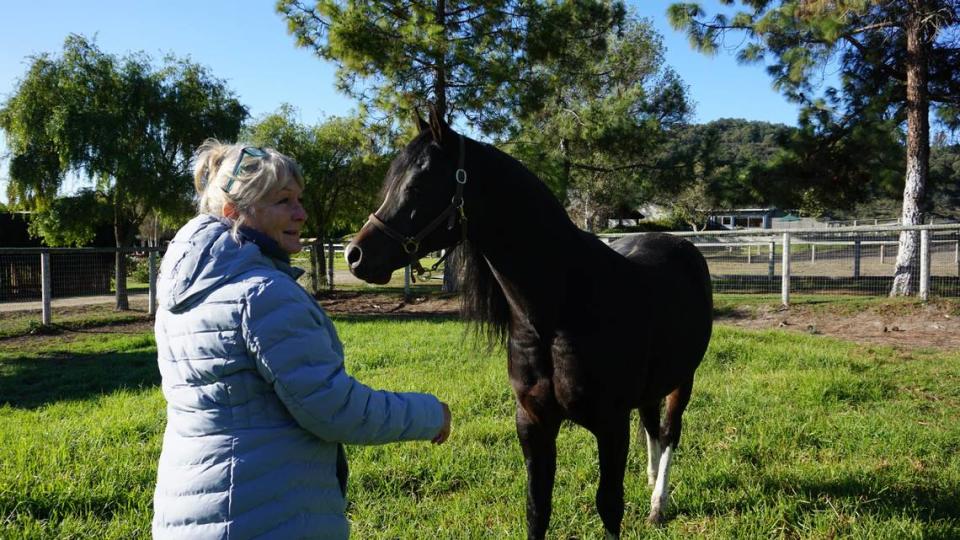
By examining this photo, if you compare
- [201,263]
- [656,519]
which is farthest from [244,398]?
[656,519]

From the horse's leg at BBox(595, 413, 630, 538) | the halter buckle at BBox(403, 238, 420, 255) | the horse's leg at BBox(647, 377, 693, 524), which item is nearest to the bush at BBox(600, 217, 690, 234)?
the horse's leg at BBox(647, 377, 693, 524)

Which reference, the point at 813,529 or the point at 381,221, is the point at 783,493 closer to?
the point at 813,529

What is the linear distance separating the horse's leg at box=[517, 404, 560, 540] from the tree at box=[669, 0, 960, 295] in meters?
9.85

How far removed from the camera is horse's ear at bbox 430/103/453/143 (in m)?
2.00

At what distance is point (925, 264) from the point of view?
932 centimetres

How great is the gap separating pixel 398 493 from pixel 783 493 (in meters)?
2.06

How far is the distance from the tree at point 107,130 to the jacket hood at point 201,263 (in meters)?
11.5

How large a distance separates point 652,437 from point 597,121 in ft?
41.6

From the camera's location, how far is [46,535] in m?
2.53

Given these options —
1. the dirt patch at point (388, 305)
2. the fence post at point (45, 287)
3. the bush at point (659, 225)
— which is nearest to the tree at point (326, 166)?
the dirt patch at point (388, 305)

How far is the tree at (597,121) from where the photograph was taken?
505 inches

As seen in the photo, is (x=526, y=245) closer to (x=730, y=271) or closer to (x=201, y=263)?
(x=201, y=263)

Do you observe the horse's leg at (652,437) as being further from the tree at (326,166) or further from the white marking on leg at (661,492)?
the tree at (326,166)

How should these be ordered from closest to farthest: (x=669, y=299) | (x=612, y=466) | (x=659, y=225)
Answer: (x=612, y=466) → (x=669, y=299) → (x=659, y=225)
